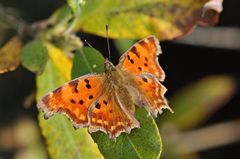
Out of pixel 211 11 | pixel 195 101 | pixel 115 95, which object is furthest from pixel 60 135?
pixel 195 101

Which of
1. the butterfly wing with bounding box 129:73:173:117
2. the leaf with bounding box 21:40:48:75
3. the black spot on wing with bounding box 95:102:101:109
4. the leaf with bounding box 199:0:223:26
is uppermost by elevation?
the leaf with bounding box 199:0:223:26

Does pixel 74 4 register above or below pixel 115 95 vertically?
above

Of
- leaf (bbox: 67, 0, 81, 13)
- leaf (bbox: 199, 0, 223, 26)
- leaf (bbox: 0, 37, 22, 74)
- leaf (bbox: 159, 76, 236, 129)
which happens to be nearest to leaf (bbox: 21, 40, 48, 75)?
leaf (bbox: 0, 37, 22, 74)

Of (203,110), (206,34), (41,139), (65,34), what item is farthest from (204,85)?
(65,34)

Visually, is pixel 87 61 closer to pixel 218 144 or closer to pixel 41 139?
pixel 41 139

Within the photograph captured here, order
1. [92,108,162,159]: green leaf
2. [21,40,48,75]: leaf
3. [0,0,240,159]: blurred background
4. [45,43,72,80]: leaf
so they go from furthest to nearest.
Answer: [0,0,240,159]: blurred background, [45,43,72,80]: leaf, [21,40,48,75]: leaf, [92,108,162,159]: green leaf

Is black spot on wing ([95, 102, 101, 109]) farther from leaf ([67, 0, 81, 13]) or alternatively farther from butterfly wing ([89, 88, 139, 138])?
leaf ([67, 0, 81, 13])

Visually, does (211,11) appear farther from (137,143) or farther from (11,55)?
(11,55)
